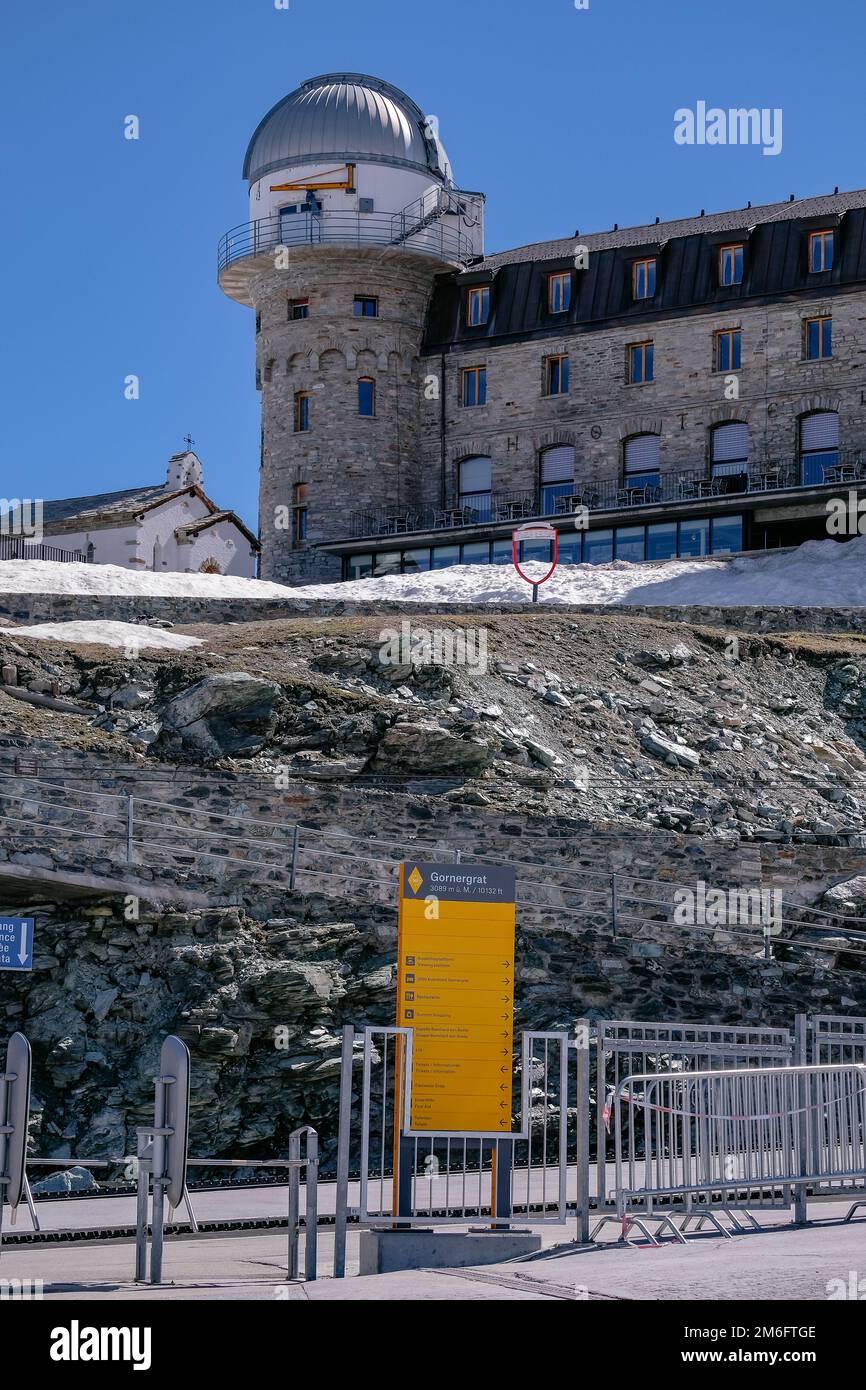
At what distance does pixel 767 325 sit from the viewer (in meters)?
48.7

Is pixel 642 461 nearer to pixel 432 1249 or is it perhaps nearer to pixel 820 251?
pixel 820 251

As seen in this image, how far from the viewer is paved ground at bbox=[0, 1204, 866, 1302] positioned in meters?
9.16

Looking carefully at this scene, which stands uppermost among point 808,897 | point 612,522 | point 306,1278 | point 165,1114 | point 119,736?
point 612,522

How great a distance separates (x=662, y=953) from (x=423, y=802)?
3.25 m

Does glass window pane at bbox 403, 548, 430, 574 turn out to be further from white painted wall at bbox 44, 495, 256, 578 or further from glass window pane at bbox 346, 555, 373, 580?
white painted wall at bbox 44, 495, 256, 578

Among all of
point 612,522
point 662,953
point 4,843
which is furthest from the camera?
point 612,522

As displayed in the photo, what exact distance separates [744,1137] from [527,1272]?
2810 mm

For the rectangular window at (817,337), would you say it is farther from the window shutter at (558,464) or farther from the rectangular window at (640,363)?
the window shutter at (558,464)

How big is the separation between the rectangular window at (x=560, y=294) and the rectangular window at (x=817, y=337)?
275 inches

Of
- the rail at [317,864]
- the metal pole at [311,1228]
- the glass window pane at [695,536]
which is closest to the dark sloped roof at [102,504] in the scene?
the glass window pane at [695,536]

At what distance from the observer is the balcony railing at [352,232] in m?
52.0

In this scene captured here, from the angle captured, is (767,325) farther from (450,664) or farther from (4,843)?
(4,843)
